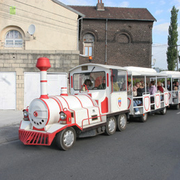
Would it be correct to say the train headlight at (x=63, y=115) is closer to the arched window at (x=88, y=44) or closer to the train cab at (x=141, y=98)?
the train cab at (x=141, y=98)

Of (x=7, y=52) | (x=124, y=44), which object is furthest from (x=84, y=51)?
(x=7, y=52)

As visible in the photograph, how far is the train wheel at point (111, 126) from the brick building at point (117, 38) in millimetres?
21740

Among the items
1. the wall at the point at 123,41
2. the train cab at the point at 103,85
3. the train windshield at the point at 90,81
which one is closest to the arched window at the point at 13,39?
the train cab at the point at 103,85

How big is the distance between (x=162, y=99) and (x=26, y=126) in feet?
26.7

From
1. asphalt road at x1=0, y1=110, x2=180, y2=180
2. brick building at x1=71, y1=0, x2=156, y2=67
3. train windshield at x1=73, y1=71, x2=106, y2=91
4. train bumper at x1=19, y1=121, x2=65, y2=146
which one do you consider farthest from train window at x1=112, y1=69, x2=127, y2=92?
brick building at x1=71, y1=0, x2=156, y2=67

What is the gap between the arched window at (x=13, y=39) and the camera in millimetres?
14070

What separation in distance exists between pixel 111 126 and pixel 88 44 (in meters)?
22.8

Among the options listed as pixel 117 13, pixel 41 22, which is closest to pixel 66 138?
pixel 41 22

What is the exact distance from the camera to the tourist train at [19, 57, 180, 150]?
17.2 feet

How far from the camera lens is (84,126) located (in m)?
5.79

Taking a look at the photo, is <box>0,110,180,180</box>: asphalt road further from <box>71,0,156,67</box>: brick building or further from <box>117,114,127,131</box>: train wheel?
<box>71,0,156,67</box>: brick building

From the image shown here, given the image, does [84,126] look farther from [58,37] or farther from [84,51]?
[84,51]

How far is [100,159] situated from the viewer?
464cm

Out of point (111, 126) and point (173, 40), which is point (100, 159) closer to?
point (111, 126)
